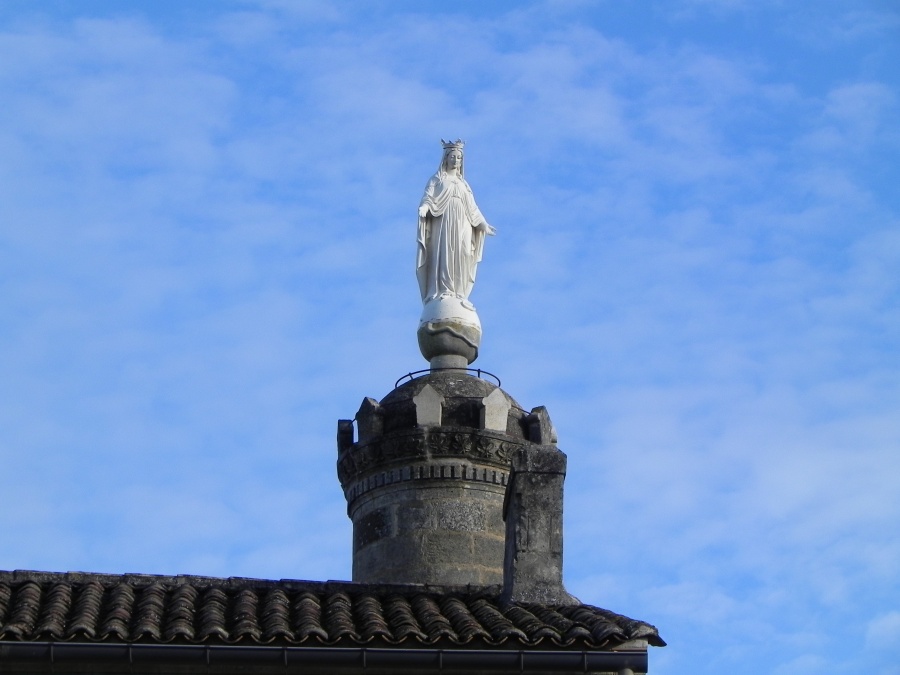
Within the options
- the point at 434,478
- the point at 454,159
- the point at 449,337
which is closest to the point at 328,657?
the point at 434,478

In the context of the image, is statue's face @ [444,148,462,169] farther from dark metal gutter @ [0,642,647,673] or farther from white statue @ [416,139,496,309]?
dark metal gutter @ [0,642,647,673]

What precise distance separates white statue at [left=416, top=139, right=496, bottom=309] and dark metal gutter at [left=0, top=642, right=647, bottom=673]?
A: 936cm

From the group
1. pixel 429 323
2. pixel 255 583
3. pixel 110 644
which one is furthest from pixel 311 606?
pixel 429 323

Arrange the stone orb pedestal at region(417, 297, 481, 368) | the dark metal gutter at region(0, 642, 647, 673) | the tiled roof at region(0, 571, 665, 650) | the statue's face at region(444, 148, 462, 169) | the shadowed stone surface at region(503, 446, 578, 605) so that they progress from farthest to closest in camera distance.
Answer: the statue's face at region(444, 148, 462, 169), the stone orb pedestal at region(417, 297, 481, 368), the shadowed stone surface at region(503, 446, 578, 605), the tiled roof at region(0, 571, 665, 650), the dark metal gutter at region(0, 642, 647, 673)

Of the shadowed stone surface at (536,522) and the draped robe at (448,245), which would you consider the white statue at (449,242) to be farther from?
the shadowed stone surface at (536,522)

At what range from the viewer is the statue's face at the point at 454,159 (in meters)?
25.0

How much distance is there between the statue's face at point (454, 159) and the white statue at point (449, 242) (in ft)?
1.10

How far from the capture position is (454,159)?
25000mm

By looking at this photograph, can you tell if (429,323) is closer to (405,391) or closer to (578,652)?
(405,391)

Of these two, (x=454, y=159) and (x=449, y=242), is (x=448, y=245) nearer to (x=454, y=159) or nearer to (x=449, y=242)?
(x=449, y=242)

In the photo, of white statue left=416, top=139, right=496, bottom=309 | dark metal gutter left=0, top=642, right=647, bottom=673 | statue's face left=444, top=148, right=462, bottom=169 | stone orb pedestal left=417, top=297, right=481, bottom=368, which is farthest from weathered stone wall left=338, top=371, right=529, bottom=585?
dark metal gutter left=0, top=642, right=647, bottom=673

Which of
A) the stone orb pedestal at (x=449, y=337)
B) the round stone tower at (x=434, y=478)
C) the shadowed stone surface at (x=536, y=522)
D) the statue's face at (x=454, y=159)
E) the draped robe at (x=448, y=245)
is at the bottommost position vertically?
the shadowed stone surface at (x=536, y=522)

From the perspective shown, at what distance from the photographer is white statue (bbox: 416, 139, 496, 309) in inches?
947

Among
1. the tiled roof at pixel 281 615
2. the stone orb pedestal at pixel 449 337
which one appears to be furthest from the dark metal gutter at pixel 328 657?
the stone orb pedestal at pixel 449 337
